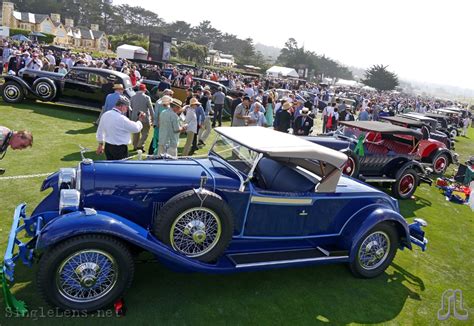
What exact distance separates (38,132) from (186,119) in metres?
4.25

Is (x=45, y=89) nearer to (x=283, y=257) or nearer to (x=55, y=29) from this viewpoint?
(x=283, y=257)

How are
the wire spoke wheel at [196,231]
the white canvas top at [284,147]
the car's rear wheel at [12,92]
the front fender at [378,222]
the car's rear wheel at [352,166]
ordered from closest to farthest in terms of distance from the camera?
1. the wire spoke wheel at [196,231]
2. the white canvas top at [284,147]
3. the front fender at [378,222]
4. the car's rear wheel at [352,166]
5. the car's rear wheel at [12,92]

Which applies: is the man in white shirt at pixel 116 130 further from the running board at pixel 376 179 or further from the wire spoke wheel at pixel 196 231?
the running board at pixel 376 179

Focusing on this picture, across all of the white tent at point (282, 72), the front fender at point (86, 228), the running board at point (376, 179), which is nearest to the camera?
the front fender at point (86, 228)

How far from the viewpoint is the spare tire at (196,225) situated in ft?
13.3

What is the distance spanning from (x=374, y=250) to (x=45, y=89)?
40.4ft

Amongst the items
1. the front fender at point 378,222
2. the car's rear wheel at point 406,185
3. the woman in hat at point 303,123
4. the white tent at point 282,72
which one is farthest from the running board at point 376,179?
the white tent at point 282,72

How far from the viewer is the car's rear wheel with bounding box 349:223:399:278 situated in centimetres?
521

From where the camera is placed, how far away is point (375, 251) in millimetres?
5328

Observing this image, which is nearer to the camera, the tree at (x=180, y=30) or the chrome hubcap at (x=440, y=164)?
the chrome hubcap at (x=440, y=164)

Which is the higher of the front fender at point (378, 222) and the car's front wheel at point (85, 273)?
the front fender at point (378, 222)

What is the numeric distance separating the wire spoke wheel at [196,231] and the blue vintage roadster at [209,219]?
11 millimetres

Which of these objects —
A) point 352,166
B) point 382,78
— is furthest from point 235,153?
point 382,78

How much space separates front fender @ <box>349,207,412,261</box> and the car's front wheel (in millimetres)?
2913
